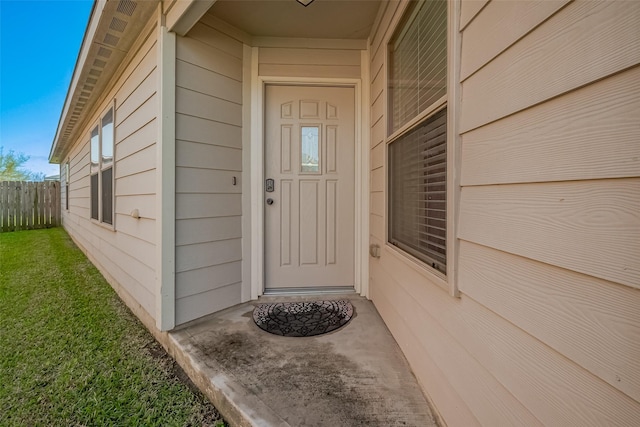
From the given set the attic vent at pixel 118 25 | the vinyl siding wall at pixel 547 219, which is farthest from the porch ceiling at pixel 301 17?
the vinyl siding wall at pixel 547 219

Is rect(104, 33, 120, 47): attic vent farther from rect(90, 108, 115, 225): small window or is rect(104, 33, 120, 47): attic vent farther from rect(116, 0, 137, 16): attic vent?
rect(90, 108, 115, 225): small window

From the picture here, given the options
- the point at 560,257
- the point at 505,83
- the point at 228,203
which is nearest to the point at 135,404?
the point at 228,203

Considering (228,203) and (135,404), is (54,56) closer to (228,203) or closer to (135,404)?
(228,203)

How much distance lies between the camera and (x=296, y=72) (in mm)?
2561

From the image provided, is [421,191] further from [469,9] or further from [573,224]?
[573,224]

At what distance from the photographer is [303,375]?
149cm

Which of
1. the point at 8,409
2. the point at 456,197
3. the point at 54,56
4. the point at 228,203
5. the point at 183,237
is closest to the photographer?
the point at 456,197

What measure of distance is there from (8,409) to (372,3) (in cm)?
327

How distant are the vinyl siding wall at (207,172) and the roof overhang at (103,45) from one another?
48cm

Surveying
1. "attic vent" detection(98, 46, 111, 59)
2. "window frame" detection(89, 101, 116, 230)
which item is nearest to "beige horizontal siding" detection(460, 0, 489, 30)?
"attic vent" detection(98, 46, 111, 59)

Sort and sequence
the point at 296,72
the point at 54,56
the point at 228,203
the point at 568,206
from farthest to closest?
1. the point at 54,56
2. the point at 296,72
3. the point at 228,203
4. the point at 568,206

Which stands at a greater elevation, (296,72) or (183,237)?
(296,72)

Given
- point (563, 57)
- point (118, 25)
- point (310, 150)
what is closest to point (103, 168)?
point (118, 25)

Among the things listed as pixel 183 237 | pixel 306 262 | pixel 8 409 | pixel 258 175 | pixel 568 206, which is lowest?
pixel 8 409
